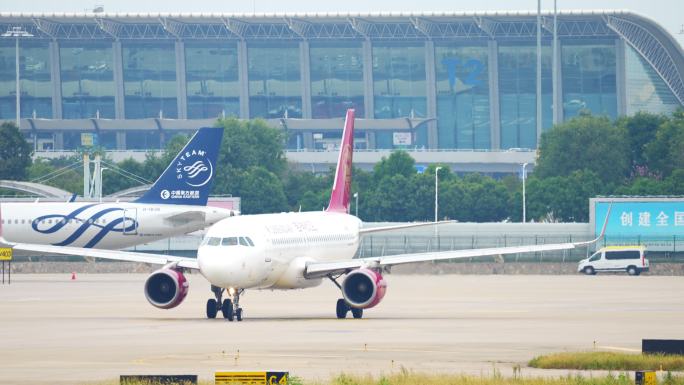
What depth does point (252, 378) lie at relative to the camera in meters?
25.1

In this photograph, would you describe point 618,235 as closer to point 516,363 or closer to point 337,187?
point 337,187

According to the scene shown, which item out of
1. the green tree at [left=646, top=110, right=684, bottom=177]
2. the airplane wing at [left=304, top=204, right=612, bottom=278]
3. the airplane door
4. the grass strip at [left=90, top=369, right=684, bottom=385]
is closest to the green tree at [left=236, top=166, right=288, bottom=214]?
the green tree at [left=646, top=110, right=684, bottom=177]

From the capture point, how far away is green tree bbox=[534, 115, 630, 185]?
157 metres

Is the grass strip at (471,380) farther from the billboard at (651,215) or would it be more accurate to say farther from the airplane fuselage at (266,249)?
the billboard at (651,215)

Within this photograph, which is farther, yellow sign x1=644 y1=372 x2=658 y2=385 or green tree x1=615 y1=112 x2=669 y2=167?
green tree x1=615 y1=112 x2=669 y2=167

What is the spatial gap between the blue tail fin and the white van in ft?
77.2

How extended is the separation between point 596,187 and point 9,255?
260 ft

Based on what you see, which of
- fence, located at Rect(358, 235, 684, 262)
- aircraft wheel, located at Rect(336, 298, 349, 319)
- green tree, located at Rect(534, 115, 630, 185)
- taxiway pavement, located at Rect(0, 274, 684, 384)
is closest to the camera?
taxiway pavement, located at Rect(0, 274, 684, 384)

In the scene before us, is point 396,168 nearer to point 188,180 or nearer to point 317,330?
point 188,180

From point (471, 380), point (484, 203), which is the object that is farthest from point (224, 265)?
point (484, 203)

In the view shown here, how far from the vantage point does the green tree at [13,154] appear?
6275 inches

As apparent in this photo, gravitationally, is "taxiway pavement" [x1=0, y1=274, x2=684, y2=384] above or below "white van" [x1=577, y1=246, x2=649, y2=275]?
above

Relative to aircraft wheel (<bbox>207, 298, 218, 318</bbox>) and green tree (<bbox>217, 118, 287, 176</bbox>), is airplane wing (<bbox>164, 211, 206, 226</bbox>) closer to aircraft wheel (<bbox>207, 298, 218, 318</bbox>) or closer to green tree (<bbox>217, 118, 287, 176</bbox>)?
aircraft wheel (<bbox>207, 298, 218, 318</bbox>)

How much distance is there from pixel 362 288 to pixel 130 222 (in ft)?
118
